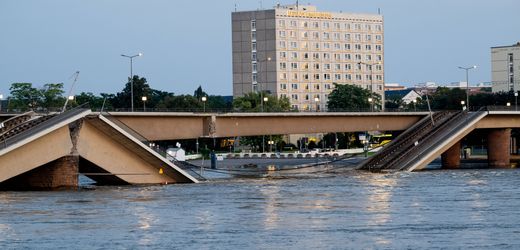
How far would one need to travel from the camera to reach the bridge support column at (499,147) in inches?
5015

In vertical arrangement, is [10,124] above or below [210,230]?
above

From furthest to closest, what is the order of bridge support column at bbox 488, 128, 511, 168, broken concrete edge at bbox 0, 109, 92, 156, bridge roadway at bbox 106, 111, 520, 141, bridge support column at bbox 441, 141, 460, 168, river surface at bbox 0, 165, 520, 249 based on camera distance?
bridge support column at bbox 441, 141, 460, 168 < bridge support column at bbox 488, 128, 511, 168 < bridge roadway at bbox 106, 111, 520, 141 < broken concrete edge at bbox 0, 109, 92, 156 < river surface at bbox 0, 165, 520, 249

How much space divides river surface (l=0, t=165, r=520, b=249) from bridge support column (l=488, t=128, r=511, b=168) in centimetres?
3181

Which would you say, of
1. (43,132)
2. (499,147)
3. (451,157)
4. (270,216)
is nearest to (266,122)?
(451,157)

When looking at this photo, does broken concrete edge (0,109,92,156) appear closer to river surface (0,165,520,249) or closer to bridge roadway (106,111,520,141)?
river surface (0,165,520,249)

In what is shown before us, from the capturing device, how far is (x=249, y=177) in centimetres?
11525

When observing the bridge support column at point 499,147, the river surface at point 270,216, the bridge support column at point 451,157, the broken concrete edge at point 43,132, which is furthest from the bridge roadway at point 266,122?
the broken concrete edge at point 43,132

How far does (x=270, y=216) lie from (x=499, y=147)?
68.5 metres

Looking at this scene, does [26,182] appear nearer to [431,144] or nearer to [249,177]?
[249,177]

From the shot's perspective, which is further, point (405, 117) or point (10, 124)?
point (405, 117)

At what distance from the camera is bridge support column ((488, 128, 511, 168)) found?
12738cm

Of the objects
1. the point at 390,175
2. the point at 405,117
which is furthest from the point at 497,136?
the point at 390,175

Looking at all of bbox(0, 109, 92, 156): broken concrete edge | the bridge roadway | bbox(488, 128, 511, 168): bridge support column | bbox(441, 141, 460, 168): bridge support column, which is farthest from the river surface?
bbox(441, 141, 460, 168): bridge support column

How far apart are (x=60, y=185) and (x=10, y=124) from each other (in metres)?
5.67
